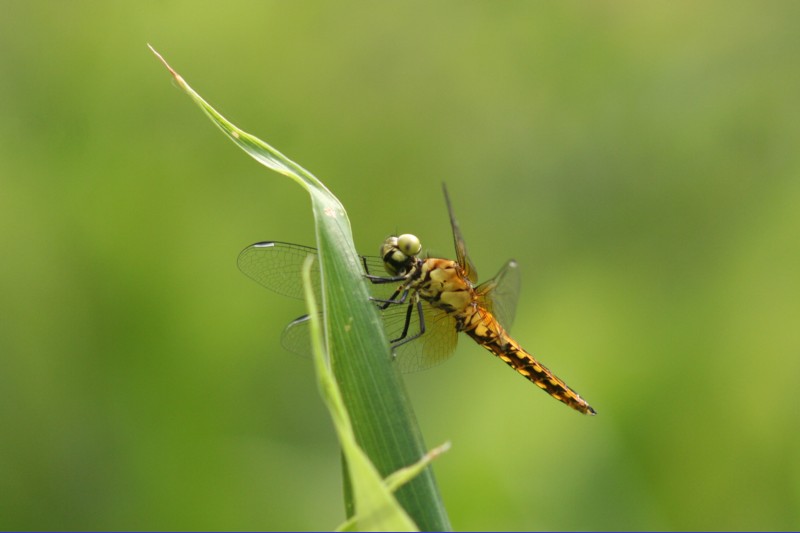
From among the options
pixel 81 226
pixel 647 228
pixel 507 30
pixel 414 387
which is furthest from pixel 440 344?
pixel 507 30

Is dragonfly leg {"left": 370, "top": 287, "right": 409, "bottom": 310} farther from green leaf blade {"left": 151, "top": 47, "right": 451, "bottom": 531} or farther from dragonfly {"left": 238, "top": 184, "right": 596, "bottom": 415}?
green leaf blade {"left": 151, "top": 47, "right": 451, "bottom": 531}

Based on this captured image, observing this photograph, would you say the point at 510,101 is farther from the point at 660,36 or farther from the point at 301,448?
the point at 301,448

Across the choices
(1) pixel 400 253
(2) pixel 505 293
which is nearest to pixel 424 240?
(2) pixel 505 293

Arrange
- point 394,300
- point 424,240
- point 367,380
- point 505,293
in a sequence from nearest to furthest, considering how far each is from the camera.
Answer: point 367,380 < point 394,300 < point 505,293 < point 424,240

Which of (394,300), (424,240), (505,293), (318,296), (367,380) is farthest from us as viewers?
(424,240)

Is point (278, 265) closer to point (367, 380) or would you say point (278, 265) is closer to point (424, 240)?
point (367, 380)

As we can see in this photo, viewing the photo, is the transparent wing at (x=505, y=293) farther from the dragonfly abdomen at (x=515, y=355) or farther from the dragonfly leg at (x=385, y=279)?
the dragonfly leg at (x=385, y=279)

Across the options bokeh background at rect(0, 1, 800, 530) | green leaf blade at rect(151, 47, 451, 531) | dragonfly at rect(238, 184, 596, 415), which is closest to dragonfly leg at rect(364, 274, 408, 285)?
dragonfly at rect(238, 184, 596, 415)
